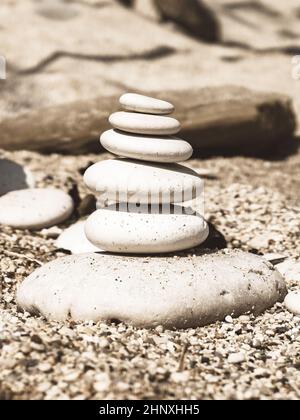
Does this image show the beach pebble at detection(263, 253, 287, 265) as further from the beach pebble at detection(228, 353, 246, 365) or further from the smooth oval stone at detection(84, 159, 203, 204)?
the beach pebble at detection(228, 353, 246, 365)

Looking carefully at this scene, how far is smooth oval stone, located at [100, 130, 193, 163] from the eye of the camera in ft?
13.2

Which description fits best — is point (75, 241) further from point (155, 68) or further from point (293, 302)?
point (155, 68)

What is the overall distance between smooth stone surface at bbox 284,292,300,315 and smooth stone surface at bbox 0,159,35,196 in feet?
9.38

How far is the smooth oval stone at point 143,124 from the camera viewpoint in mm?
4012

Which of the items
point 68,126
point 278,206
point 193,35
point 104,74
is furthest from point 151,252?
point 193,35

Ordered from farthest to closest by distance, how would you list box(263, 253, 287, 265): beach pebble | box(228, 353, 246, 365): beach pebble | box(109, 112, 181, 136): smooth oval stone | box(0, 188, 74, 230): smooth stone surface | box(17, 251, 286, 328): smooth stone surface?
box(0, 188, 74, 230): smooth stone surface
box(263, 253, 287, 265): beach pebble
box(109, 112, 181, 136): smooth oval stone
box(17, 251, 286, 328): smooth stone surface
box(228, 353, 246, 365): beach pebble

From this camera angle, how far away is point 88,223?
4207 mm

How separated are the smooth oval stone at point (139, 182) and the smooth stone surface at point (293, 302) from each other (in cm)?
88

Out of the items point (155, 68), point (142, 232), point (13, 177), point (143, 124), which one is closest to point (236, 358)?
point (142, 232)

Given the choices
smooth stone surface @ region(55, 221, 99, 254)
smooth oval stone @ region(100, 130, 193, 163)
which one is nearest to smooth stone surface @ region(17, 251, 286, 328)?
smooth oval stone @ region(100, 130, 193, 163)

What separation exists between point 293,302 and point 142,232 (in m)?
1.03

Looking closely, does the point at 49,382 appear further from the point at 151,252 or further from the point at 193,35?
the point at 193,35

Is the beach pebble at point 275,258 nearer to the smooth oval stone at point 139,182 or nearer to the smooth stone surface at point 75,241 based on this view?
the smooth oval stone at point 139,182

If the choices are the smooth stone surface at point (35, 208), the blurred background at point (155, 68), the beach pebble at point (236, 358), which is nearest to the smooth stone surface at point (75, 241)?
the smooth stone surface at point (35, 208)
